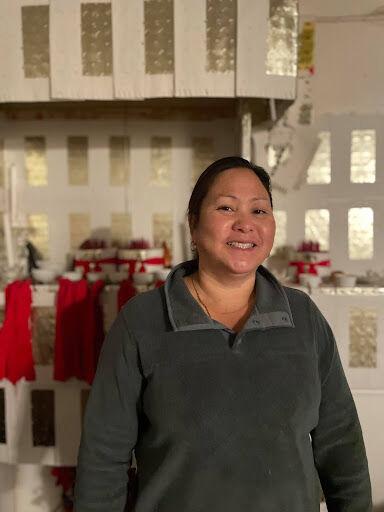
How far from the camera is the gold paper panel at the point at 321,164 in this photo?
97.5 inches

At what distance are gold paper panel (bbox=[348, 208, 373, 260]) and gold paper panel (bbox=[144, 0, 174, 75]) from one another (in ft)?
4.18

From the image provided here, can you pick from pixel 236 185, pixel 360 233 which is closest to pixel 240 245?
pixel 236 185

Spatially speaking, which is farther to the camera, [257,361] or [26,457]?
[26,457]

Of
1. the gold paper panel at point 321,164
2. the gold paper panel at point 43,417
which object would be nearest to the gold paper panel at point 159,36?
the gold paper panel at point 321,164

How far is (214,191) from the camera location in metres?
1.07

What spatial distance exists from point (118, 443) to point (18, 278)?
4.64ft

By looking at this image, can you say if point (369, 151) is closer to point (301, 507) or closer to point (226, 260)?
point (226, 260)

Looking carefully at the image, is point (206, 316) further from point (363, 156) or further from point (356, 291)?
point (363, 156)

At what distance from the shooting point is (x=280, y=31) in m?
1.86

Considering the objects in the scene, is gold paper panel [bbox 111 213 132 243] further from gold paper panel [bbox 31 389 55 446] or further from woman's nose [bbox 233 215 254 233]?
woman's nose [bbox 233 215 254 233]

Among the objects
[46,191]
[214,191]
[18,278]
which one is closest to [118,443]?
[214,191]

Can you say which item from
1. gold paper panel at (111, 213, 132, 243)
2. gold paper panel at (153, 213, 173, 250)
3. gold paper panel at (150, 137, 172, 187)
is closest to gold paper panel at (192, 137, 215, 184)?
gold paper panel at (150, 137, 172, 187)

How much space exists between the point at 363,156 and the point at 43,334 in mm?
1894

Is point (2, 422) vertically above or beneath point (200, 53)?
beneath
